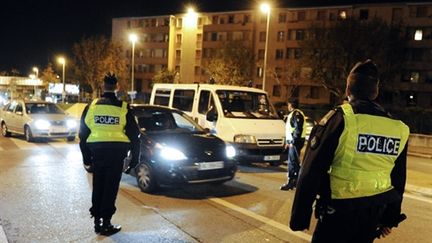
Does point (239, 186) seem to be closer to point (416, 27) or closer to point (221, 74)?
point (221, 74)

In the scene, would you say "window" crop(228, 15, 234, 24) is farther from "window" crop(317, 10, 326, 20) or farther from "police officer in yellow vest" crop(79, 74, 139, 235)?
"police officer in yellow vest" crop(79, 74, 139, 235)

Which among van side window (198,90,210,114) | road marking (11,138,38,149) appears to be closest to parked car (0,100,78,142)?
road marking (11,138,38,149)

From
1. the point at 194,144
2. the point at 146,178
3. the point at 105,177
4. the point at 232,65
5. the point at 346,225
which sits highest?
the point at 232,65

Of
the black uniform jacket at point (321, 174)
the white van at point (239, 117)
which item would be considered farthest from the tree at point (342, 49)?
the black uniform jacket at point (321, 174)

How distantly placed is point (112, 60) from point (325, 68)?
30.2 metres

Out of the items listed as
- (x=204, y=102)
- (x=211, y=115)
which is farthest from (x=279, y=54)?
(x=211, y=115)

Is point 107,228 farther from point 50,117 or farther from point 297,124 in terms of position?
point 50,117

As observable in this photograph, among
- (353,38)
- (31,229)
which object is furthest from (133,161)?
(353,38)

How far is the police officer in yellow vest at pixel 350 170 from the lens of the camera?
9.23ft

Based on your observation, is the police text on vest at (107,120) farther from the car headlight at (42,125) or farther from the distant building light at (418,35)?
the distant building light at (418,35)

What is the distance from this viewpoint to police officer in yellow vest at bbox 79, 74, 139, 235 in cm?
559

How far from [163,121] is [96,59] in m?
55.3

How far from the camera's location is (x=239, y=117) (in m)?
11.1

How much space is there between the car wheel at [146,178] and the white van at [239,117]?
287 centimetres
